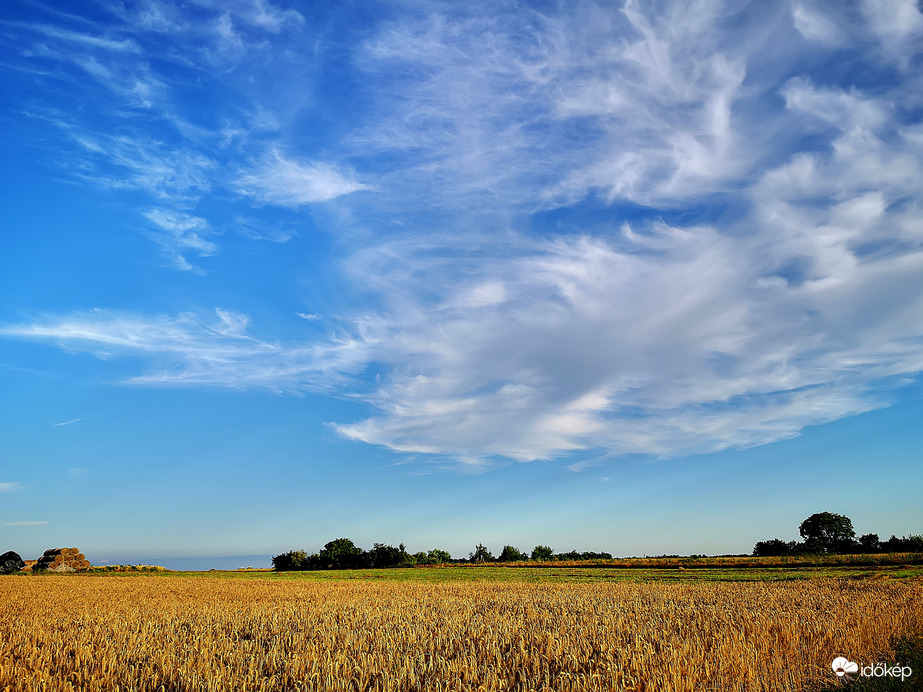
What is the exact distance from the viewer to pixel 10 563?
77875 millimetres

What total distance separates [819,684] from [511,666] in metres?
5.04

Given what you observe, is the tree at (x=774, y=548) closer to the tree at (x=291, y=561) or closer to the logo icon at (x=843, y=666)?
the tree at (x=291, y=561)

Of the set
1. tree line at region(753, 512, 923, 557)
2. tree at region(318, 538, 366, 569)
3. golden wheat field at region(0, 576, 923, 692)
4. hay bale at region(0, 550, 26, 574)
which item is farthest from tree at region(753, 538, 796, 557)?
hay bale at region(0, 550, 26, 574)

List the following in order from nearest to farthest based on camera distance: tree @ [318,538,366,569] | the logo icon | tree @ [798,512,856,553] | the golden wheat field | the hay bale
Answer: the golden wheat field, the logo icon, the hay bale, tree @ [318,538,366,569], tree @ [798,512,856,553]

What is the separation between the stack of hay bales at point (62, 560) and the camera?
77312 mm

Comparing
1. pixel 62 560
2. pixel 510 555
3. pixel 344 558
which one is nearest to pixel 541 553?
pixel 510 555

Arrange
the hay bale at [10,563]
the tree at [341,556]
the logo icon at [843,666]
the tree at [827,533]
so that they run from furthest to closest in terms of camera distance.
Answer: the tree at [827,533] < the tree at [341,556] < the hay bale at [10,563] < the logo icon at [843,666]

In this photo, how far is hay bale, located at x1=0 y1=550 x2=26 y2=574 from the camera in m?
76.8

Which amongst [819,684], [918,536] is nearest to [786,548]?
[918,536]

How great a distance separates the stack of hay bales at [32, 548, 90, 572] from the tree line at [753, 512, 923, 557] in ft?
350

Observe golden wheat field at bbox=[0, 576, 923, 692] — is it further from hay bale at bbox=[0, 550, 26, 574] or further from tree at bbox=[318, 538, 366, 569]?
hay bale at bbox=[0, 550, 26, 574]

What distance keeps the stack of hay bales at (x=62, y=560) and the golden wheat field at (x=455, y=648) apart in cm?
7884

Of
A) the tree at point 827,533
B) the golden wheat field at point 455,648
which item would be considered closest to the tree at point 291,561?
the golden wheat field at point 455,648

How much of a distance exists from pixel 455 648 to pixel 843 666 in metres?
6.92
